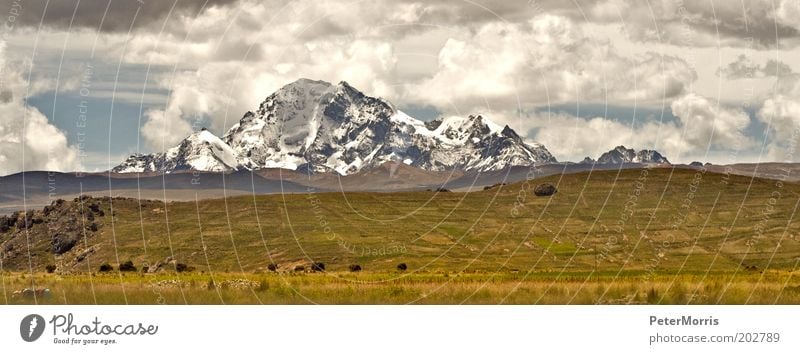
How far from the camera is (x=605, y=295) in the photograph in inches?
2514

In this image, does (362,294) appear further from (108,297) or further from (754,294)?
(754,294)

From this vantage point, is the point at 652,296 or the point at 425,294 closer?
the point at 652,296

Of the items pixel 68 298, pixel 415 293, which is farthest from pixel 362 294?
pixel 68 298

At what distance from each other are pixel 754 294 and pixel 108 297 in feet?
120

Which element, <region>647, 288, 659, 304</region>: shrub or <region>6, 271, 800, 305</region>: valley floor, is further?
<region>647, 288, 659, 304</region>: shrub

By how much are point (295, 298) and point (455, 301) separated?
31.3 feet

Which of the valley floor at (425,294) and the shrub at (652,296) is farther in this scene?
the shrub at (652,296)

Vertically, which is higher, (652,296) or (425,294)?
(425,294)
